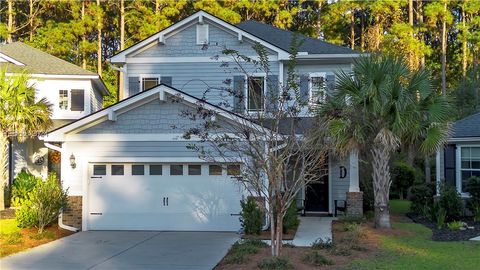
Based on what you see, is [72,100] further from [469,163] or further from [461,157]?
[469,163]

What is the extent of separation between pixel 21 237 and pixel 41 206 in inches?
45.4

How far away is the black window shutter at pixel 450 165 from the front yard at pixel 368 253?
571 centimetres

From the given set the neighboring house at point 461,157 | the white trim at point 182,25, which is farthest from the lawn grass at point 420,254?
the white trim at point 182,25

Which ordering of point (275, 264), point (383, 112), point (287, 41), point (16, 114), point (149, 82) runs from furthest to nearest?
point (287, 41), point (149, 82), point (16, 114), point (383, 112), point (275, 264)

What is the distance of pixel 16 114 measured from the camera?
19.9 metres

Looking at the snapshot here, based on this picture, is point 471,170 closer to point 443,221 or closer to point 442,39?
point 443,221

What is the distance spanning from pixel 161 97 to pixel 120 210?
363 cm

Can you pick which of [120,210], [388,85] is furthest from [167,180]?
[388,85]

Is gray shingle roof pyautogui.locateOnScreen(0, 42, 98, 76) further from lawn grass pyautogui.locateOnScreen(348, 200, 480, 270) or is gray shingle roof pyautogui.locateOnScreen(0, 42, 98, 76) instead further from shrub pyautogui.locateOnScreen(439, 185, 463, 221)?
lawn grass pyautogui.locateOnScreen(348, 200, 480, 270)

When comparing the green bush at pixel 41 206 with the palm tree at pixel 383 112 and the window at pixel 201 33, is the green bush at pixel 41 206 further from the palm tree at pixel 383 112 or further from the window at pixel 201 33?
the window at pixel 201 33

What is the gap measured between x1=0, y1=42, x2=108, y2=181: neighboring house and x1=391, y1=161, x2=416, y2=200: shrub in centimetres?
1602

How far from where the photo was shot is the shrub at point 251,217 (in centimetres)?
1462

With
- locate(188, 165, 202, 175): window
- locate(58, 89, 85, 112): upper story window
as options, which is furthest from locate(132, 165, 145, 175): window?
locate(58, 89, 85, 112): upper story window

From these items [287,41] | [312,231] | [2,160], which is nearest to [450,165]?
[312,231]
